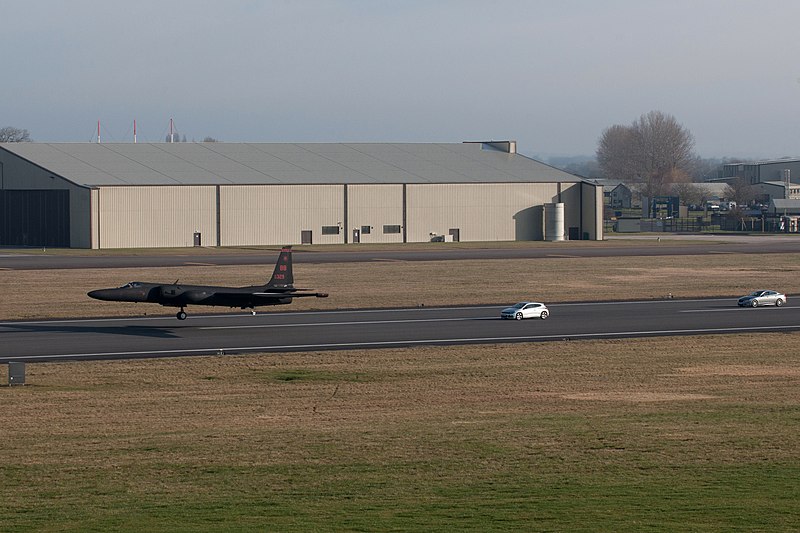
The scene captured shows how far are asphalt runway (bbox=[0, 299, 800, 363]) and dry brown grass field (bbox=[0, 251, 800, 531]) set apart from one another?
259 cm

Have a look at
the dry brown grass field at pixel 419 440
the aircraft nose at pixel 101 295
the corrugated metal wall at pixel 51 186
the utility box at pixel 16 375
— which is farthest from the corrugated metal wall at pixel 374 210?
the utility box at pixel 16 375

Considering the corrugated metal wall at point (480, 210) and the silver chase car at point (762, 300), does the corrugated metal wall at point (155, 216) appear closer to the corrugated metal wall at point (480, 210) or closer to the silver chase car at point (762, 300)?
the corrugated metal wall at point (480, 210)

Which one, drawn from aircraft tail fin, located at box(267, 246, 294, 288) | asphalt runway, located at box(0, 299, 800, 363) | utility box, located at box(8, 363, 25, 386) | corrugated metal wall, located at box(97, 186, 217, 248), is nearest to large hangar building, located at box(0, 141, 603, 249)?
corrugated metal wall, located at box(97, 186, 217, 248)

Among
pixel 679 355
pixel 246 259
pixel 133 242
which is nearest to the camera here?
pixel 679 355

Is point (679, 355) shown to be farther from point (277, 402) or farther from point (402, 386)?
point (277, 402)

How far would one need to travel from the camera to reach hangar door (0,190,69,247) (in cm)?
11169

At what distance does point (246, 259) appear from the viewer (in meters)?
97.6

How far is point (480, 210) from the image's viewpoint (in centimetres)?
12962

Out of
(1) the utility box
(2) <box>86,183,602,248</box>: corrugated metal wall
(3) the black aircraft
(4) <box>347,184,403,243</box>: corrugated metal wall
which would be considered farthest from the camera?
(4) <box>347,184,403,243</box>: corrugated metal wall

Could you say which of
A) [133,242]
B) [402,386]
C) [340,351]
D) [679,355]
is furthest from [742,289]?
[133,242]

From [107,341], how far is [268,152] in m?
86.3

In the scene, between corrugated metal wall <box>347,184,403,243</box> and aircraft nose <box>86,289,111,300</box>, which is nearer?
aircraft nose <box>86,289,111,300</box>

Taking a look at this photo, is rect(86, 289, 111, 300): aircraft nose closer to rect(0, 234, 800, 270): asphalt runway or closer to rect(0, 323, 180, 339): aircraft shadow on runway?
Answer: rect(0, 323, 180, 339): aircraft shadow on runway

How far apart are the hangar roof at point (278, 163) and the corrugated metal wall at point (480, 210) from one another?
1290 mm
